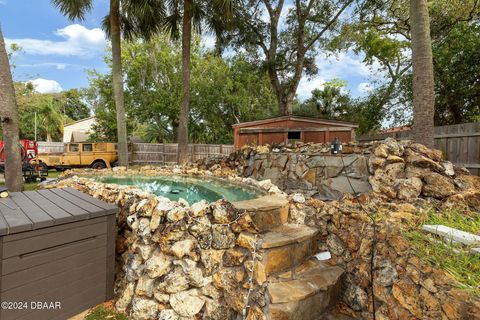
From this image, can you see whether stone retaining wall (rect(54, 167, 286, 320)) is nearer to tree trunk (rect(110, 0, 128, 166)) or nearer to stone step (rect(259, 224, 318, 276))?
stone step (rect(259, 224, 318, 276))

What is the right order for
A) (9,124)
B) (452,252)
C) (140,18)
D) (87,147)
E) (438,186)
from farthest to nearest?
(87,147) < (140,18) < (9,124) < (438,186) < (452,252)

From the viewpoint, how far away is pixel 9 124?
177 inches

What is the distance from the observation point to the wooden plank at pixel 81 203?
101 inches

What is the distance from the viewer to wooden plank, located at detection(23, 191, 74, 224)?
2.31 meters

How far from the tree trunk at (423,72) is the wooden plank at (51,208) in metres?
6.11

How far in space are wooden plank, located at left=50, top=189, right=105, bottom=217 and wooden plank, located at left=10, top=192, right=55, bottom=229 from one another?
34cm

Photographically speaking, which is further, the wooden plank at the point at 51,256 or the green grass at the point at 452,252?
the wooden plank at the point at 51,256

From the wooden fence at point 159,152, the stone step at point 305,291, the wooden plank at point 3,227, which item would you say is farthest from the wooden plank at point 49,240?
the wooden fence at point 159,152

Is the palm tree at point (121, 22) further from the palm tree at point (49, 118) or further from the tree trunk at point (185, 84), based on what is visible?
the palm tree at point (49, 118)

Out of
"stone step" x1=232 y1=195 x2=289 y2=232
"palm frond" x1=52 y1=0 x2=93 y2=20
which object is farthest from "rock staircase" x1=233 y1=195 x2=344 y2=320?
"palm frond" x1=52 y1=0 x2=93 y2=20

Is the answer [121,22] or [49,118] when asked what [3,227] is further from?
[49,118]

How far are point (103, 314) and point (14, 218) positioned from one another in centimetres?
129

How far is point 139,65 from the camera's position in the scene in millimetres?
15898

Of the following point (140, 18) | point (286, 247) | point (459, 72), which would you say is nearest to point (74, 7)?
point (140, 18)
